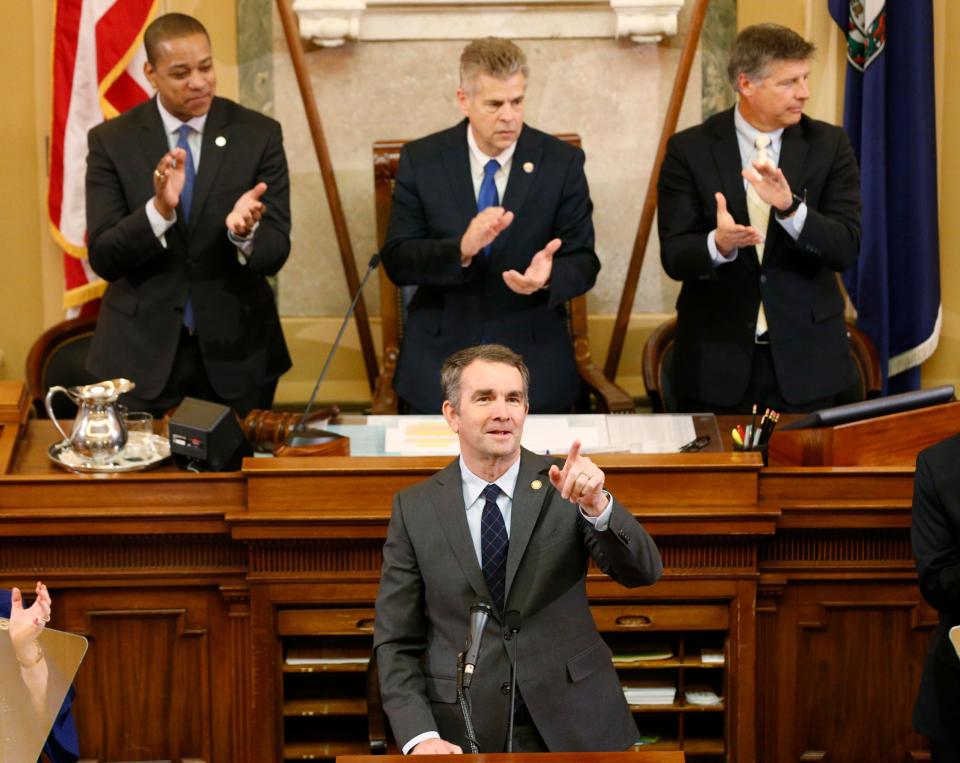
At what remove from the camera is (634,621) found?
3.83 meters

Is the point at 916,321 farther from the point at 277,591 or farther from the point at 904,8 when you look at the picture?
the point at 277,591

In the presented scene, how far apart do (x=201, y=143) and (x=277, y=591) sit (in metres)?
1.57

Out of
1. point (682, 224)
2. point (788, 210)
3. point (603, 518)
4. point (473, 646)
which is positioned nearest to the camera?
point (473, 646)

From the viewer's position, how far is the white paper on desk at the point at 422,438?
3.98 meters

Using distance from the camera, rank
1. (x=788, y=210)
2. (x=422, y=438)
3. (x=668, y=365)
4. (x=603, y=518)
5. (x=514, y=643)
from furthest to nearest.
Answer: (x=668, y=365), (x=788, y=210), (x=422, y=438), (x=514, y=643), (x=603, y=518)

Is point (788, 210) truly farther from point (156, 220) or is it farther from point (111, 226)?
point (111, 226)

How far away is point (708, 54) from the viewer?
571cm

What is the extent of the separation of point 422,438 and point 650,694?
0.86 metres

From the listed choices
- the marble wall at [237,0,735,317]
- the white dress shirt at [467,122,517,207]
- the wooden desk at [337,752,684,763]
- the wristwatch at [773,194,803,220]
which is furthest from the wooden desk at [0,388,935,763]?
the marble wall at [237,0,735,317]

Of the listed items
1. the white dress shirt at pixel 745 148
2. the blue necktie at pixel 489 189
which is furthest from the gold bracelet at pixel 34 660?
the white dress shirt at pixel 745 148

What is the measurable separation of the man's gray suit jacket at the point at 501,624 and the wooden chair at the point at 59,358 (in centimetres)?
237

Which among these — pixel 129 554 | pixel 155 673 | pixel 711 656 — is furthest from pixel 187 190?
pixel 711 656

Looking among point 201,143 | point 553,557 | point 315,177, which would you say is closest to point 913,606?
point 553,557

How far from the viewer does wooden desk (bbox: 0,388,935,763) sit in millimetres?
3799
